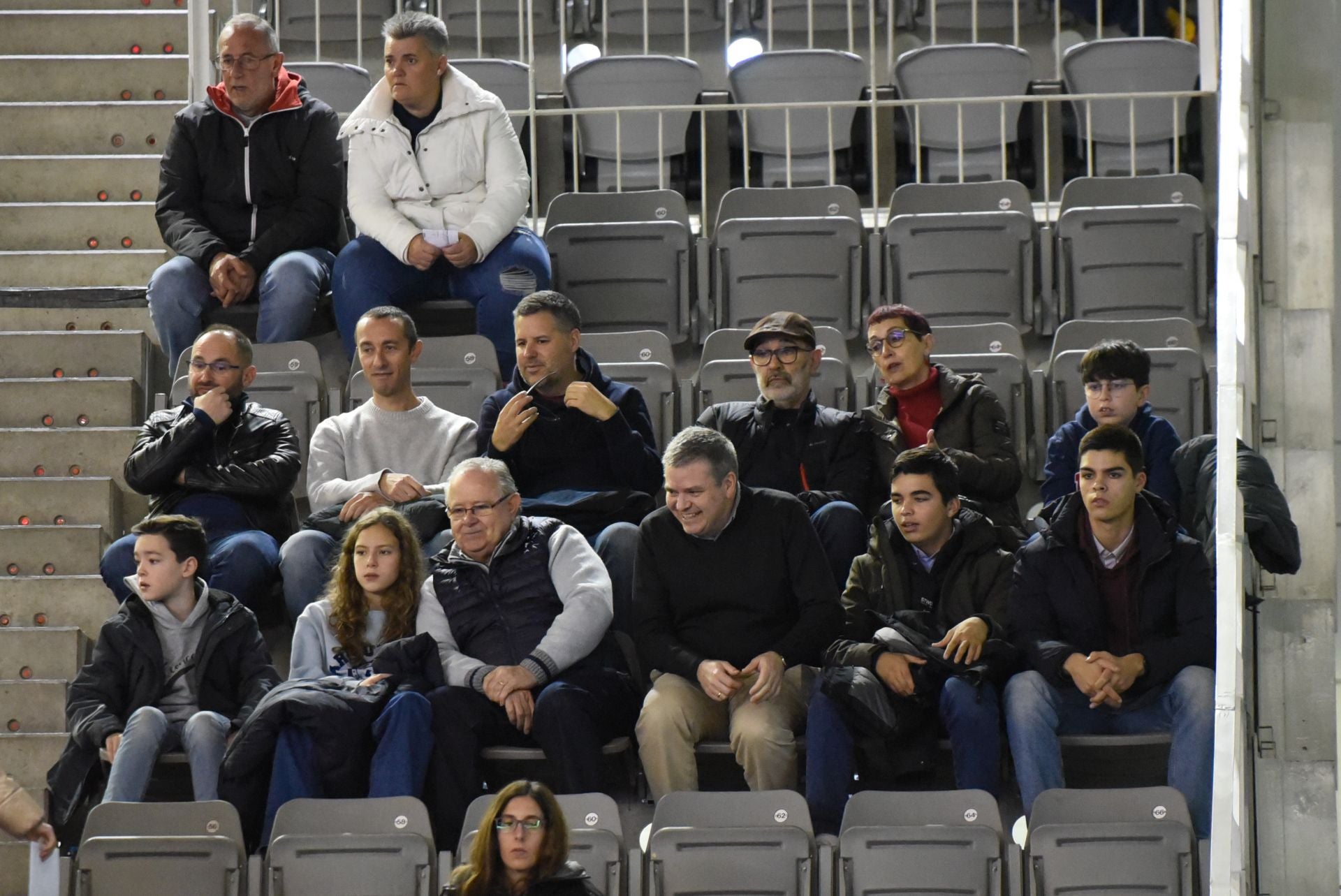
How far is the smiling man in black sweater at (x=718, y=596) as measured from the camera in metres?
4.90

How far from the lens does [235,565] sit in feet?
17.6

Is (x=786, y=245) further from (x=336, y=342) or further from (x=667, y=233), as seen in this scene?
(x=336, y=342)

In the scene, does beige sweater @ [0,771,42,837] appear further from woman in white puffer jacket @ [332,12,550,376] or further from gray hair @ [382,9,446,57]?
gray hair @ [382,9,446,57]

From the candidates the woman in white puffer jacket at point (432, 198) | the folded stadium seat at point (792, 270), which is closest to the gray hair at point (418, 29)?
the woman in white puffer jacket at point (432, 198)

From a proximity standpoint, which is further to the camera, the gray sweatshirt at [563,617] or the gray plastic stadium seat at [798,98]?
the gray plastic stadium seat at [798,98]

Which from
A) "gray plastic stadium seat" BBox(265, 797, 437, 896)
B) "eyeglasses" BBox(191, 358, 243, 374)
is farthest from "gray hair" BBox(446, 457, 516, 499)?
"gray plastic stadium seat" BBox(265, 797, 437, 896)

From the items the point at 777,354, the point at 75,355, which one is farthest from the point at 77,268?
the point at 777,354

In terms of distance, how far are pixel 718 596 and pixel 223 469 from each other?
138 cm

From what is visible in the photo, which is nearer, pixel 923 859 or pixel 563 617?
pixel 923 859

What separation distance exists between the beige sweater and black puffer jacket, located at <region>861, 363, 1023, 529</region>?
7.35ft

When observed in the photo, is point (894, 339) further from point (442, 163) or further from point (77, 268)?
point (77, 268)

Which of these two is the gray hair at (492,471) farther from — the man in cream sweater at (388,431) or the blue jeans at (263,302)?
the blue jeans at (263,302)

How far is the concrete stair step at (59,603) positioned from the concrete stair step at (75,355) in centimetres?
89

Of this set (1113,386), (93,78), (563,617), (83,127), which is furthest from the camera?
(93,78)
